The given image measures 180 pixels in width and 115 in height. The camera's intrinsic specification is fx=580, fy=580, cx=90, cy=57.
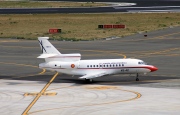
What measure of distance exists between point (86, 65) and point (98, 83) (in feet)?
10.9

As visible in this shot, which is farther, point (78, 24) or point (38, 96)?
point (78, 24)

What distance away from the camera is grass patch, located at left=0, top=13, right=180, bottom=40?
465ft

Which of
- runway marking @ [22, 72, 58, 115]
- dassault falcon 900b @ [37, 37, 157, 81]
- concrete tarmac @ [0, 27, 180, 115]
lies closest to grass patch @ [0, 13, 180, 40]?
concrete tarmac @ [0, 27, 180, 115]

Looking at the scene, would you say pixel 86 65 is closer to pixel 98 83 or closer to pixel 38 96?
pixel 98 83

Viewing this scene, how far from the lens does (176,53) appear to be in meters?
115

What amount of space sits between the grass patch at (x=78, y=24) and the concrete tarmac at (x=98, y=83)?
7829 millimetres

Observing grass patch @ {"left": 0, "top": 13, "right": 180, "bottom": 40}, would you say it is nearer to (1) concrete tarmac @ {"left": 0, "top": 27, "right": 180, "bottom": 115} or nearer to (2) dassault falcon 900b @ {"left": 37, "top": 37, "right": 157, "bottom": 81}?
(1) concrete tarmac @ {"left": 0, "top": 27, "right": 180, "bottom": 115}

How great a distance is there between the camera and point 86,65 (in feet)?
287

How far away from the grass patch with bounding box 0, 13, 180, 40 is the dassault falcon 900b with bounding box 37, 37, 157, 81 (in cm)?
4788

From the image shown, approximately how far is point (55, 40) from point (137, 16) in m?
42.4

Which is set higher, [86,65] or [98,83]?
[86,65]

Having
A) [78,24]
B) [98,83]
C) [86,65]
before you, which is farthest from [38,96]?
[78,24]

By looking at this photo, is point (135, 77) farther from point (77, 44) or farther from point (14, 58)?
point (77, 44)

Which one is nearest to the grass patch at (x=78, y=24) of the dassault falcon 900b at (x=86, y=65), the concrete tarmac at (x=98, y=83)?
the concrete tarmac at (x=98, y=83)
